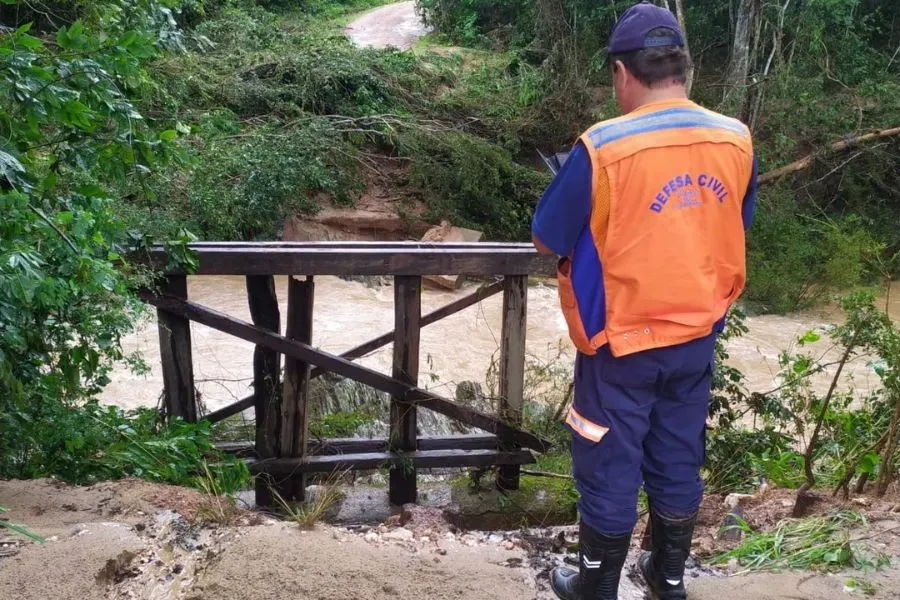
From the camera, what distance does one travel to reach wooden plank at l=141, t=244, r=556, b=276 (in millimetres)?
3951

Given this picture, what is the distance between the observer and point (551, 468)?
537cm

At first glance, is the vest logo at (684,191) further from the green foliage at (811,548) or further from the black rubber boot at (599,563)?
the green foliage at (811,548)

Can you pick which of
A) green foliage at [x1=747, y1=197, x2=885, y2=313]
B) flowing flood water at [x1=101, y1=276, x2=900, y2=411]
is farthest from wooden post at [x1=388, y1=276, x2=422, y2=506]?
green foliage at [x1=747, y1=197, x2=885, y2=313]

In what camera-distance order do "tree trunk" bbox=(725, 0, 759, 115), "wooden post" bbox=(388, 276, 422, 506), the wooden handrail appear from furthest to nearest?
1. "tree trunk" bbox=(725, 0, 759, 115)
2. "wooden post" bbox=(388, 276, 422, 506)
3. the wooden handrail

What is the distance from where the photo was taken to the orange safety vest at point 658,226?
6.73ft

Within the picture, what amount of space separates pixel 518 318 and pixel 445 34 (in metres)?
19.3

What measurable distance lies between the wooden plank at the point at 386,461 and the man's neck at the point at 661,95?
9.75 ft

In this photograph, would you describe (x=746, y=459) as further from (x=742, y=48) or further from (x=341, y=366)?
(x=742, y=48)

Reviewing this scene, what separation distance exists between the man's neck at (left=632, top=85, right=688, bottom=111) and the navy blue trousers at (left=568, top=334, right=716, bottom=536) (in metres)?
0.69

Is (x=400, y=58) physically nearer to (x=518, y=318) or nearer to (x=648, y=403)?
(x=518, y=318)

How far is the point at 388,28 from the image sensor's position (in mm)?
24078

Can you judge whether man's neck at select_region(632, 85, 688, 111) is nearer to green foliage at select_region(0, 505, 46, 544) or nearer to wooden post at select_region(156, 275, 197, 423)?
green foliage at select_region(0, 505, 46, 544)

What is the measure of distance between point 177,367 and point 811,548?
10.7 feet

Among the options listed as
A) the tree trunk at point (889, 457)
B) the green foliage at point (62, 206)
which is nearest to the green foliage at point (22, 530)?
the green foliage at point (62, 206)
